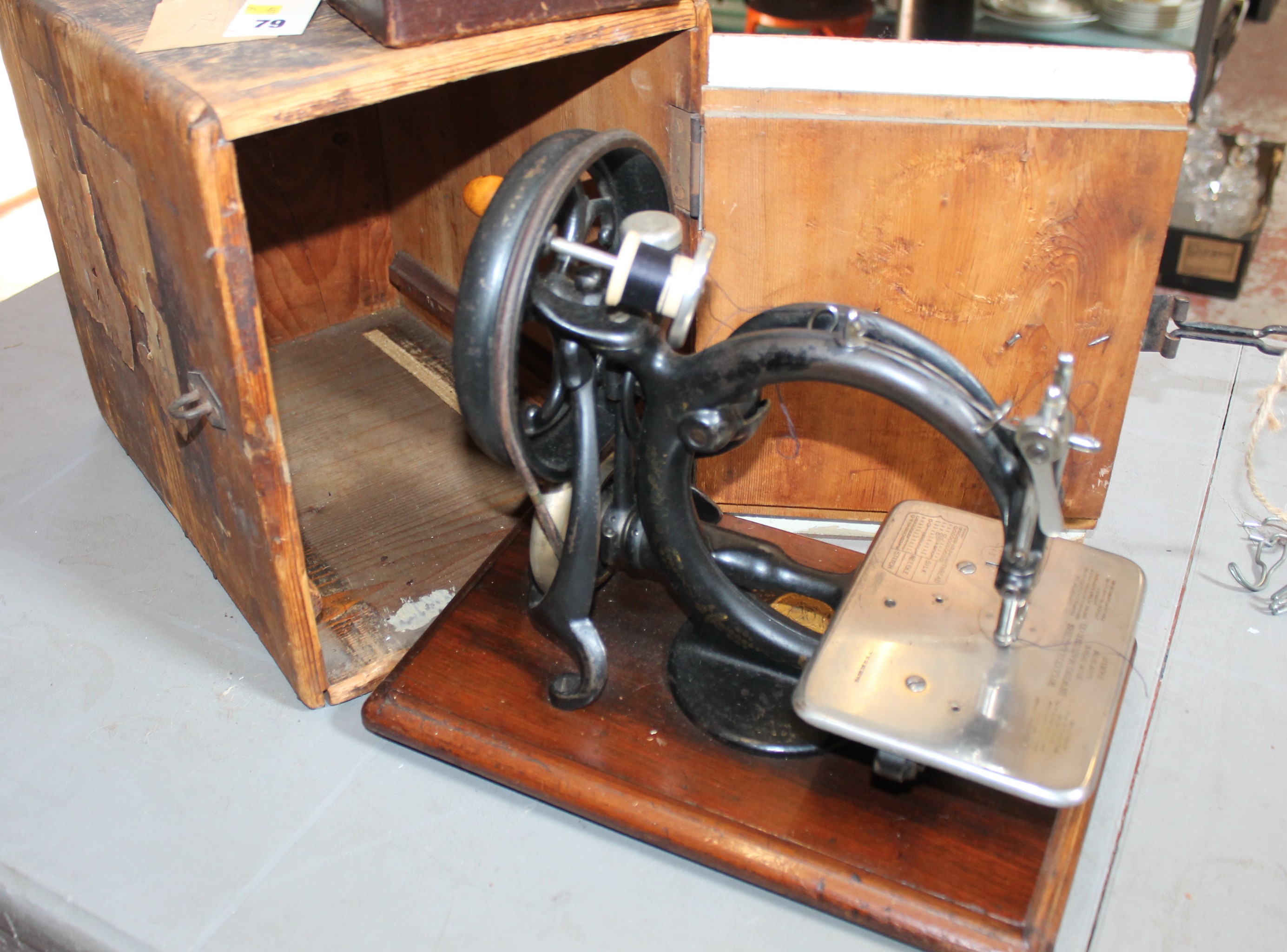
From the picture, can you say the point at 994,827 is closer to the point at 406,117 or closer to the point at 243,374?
the point at 243,374

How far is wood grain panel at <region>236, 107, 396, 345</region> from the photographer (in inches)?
62.1

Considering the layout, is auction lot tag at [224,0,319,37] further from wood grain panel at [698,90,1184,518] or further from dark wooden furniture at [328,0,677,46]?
wood grain panel at [698,90,1184,518]

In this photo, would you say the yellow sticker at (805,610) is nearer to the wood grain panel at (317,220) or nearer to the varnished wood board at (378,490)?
the varnished wood board at (378,490)

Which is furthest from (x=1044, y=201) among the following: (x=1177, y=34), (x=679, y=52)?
(x=1177, y=34)

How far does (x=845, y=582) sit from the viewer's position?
3.39 feet

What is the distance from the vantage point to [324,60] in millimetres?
874

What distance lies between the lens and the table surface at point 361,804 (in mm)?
921

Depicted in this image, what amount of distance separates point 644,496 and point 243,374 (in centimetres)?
34

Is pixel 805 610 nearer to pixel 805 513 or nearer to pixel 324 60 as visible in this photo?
pixel 805 513

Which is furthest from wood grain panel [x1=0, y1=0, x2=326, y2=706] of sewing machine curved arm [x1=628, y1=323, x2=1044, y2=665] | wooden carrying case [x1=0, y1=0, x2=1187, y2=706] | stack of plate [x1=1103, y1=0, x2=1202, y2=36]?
stack of plate [x1=1103, y1=0, x2=1202, y2=36]

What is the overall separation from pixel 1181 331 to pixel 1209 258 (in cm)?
154

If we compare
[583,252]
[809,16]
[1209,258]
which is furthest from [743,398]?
[1209,258]

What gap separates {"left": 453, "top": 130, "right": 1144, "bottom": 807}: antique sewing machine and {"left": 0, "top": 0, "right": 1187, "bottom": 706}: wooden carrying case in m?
0.16

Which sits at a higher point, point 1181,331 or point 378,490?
Answer: point 1181,331
